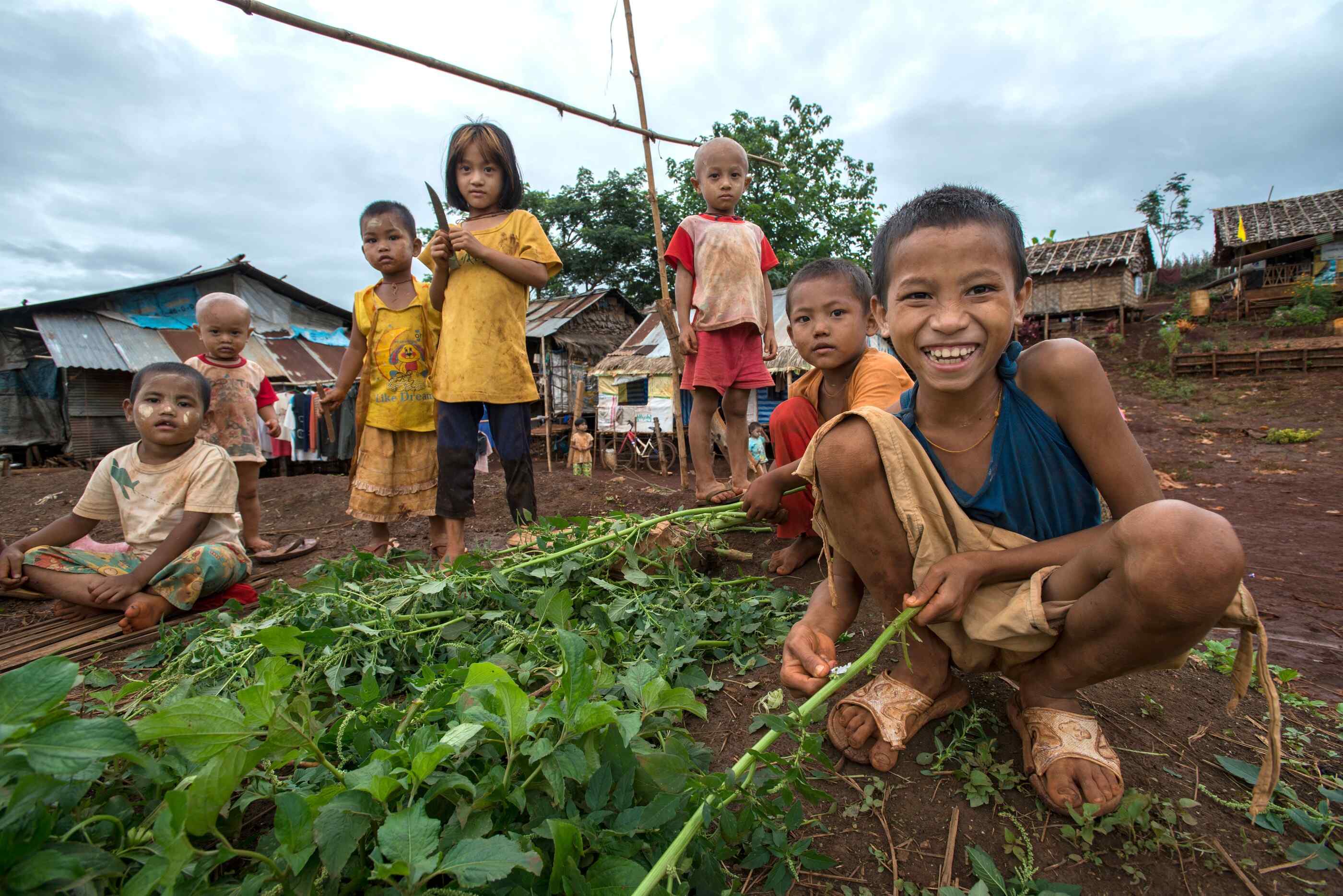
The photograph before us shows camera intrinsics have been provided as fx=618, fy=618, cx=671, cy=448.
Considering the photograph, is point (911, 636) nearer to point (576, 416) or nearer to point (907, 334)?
point (907, 334)

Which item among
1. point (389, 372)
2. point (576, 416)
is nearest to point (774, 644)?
point (389, 372)

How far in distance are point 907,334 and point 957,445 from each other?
0.99 feet

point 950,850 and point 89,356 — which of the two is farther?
point 89,356

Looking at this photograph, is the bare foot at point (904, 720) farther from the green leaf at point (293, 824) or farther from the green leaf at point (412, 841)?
the green leaf at point (293, 824)

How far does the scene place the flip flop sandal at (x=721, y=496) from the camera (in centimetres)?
295

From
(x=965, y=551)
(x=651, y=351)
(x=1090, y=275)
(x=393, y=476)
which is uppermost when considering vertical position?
(x=1090, y=275)

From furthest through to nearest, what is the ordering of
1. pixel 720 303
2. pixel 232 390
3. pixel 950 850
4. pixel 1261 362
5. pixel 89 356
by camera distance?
pixel 1261 362
pixel 89 356
pixel 232 390
pixel 720 303
pixel 950 850

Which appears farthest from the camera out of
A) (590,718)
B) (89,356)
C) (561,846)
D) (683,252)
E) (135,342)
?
(135,342)

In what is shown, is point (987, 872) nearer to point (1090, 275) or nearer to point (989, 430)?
point (989, 430)

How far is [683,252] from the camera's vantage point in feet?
11.4

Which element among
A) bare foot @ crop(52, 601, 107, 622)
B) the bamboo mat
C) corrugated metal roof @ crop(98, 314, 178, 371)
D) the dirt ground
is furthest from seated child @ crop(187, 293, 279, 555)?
corrugated metal roof @ crop(98, 314, 178, 371)

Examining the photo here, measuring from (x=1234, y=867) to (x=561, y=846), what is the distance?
115cm

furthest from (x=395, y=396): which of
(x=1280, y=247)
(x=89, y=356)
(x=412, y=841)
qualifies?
(x=1280, y=247)

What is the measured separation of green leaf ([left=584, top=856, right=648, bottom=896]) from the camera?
2.72 feet
